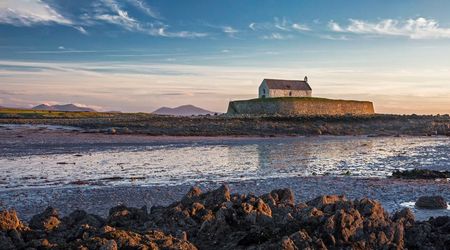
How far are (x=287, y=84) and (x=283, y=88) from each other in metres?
1.42

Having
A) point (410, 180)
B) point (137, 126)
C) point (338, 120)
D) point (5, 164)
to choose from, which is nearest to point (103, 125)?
point (137, 126)

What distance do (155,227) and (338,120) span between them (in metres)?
51.9

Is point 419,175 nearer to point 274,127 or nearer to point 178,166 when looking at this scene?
point 178,166

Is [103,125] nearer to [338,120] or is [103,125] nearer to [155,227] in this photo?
[338,120]

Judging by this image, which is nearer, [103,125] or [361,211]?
[361,211]

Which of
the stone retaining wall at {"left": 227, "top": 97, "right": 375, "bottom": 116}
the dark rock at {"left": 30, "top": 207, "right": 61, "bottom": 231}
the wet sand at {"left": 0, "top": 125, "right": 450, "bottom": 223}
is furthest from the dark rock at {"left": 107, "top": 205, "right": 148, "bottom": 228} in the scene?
the stone retaining wall at {"left": 227, "top": 97, "right": 375, "bottom": 116}

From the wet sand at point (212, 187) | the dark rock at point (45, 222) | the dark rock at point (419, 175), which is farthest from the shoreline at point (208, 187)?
the dark rock at point (45, 222)

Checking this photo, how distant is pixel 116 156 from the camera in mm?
23656

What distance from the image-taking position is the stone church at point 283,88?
78.0 m

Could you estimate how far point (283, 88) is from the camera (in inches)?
3118

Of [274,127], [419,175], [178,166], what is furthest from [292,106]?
[419,175]

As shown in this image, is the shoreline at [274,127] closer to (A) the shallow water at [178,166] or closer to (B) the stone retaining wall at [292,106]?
(B) the stone retaining wall at [292,106]

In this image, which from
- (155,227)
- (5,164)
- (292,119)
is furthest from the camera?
(292,119)

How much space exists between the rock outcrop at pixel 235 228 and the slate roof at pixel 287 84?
69960 mm
